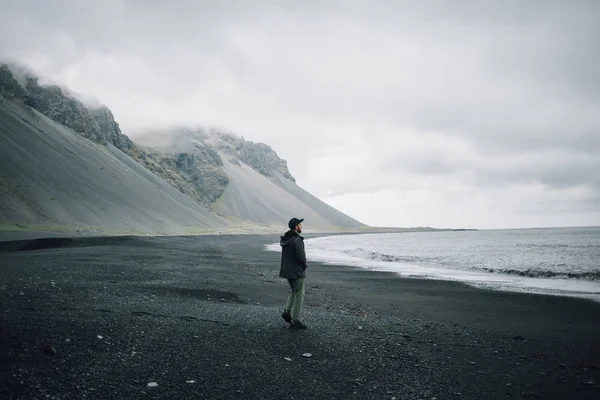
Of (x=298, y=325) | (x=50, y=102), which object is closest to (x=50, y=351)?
(x=298, y=325)

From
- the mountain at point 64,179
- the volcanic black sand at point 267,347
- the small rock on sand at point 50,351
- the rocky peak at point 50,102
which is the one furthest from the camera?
the rocky peak at point 50,102

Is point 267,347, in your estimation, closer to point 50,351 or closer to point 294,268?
point 294,268

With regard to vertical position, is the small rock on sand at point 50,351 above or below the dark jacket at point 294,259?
below

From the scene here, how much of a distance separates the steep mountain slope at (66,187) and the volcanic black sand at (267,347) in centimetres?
5515

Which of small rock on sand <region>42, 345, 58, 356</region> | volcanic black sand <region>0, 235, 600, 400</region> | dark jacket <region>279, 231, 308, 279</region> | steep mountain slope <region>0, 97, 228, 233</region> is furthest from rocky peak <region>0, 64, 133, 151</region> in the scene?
small rock on sand <region>42, 345, 58, 356</region>

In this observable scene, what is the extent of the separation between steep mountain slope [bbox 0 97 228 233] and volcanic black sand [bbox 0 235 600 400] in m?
55.1

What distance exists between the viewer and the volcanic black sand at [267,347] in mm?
6562

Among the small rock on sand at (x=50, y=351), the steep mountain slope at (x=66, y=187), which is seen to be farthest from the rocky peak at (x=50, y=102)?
the small rock on sand at (x=50, y=351)

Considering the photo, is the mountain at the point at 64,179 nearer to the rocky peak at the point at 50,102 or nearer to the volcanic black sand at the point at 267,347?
the rocky peak at the point at 50,102

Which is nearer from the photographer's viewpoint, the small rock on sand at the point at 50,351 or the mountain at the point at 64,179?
the small rock on sand at the point at 50,351

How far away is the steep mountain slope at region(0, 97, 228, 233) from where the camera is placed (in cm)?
6201

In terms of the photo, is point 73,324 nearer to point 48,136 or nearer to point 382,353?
point 382,353

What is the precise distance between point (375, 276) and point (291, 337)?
18.0 meters

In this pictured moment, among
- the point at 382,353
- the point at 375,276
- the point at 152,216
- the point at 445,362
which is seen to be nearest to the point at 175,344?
the point at 382,353
